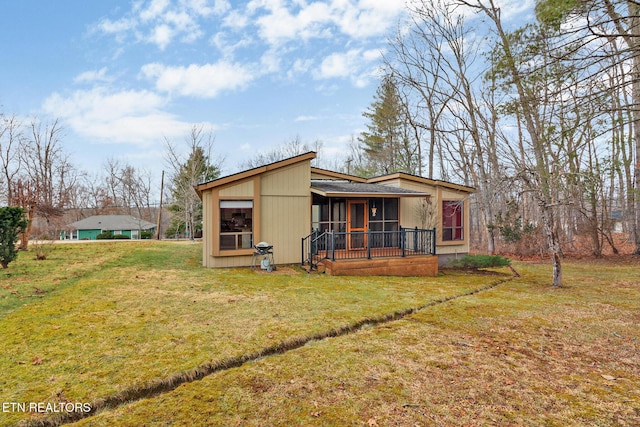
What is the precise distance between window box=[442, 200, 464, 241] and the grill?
7019mm

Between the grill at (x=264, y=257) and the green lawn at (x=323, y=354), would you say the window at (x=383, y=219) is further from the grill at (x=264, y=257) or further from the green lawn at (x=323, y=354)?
the green lawn at (x=323, y=354)

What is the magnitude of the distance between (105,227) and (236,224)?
27.3 metres

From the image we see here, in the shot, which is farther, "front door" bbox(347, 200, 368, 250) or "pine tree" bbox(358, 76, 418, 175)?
"pine tree" bbox(358, 76, 418, 175)

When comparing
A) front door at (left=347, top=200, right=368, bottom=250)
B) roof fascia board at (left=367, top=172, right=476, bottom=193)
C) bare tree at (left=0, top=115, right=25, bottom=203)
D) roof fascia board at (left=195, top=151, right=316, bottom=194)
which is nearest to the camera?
roof fascia board at (left=195, top=151, right=316, bottom=194)

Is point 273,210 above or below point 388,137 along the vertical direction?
below

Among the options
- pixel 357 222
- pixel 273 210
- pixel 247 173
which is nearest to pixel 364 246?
pixel 357 222

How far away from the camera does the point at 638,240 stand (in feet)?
42.0

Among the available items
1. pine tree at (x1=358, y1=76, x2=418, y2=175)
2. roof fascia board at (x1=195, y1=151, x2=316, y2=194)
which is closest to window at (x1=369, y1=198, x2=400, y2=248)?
roof fascia board at (x1=195, y1=151, x2=316, y2=194)

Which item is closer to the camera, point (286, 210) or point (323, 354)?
point (323, 354)

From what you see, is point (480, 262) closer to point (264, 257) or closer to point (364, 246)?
point (364, 246)

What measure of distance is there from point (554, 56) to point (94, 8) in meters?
14.6

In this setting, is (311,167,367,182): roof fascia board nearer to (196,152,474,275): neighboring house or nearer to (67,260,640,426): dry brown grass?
(196,152,474,275): neighboring house

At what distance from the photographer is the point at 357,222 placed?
1097 cm

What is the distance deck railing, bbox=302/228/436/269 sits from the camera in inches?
378
